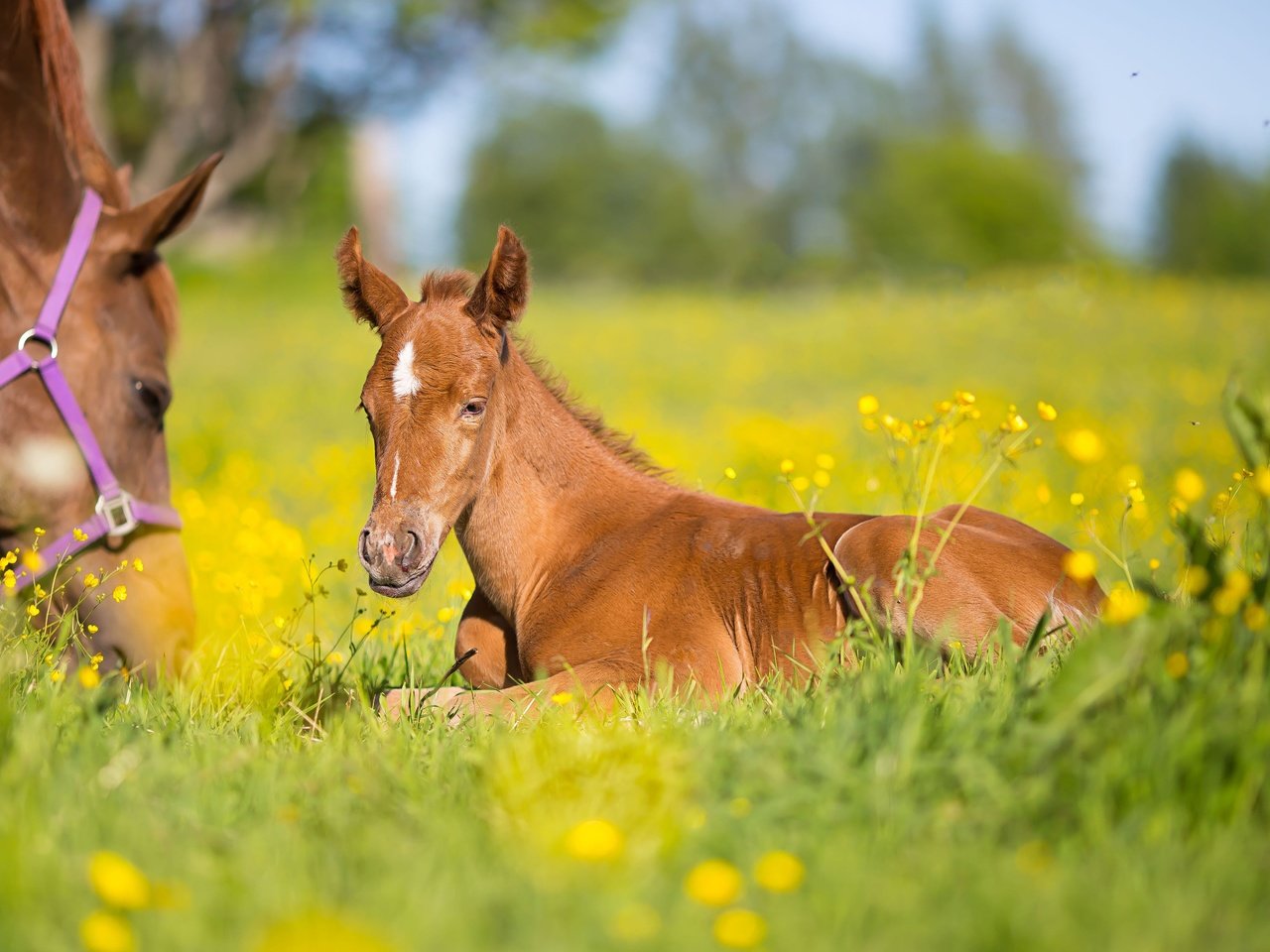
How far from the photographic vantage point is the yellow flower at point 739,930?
6.34ft

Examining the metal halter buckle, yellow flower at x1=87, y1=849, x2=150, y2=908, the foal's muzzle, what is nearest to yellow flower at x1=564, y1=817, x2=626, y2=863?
yellow flower at x1=87, y1=849, x2=150, y2=908

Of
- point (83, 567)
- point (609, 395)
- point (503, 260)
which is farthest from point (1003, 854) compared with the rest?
point (609, 395)

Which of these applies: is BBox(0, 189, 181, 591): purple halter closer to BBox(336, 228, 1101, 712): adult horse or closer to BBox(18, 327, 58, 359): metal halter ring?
BBox(18, 327, 58, 359): metal halter ring

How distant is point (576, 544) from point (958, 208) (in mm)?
53097

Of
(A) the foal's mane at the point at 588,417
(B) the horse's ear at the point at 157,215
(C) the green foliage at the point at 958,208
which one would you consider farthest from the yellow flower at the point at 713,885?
(C) the green foliage at the point at 958,208

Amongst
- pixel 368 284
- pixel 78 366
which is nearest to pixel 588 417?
pixel 368 284

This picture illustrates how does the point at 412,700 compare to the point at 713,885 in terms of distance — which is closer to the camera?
the point at 713,885

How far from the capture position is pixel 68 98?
450cm

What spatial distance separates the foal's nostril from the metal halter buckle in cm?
120

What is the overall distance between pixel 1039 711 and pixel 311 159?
118ft

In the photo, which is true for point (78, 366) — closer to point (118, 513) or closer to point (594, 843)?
point (118, 513)

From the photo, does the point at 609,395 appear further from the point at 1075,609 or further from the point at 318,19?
the point at 318,19

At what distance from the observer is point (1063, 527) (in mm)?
6332

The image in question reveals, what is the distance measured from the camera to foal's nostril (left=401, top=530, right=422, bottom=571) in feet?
11.2
